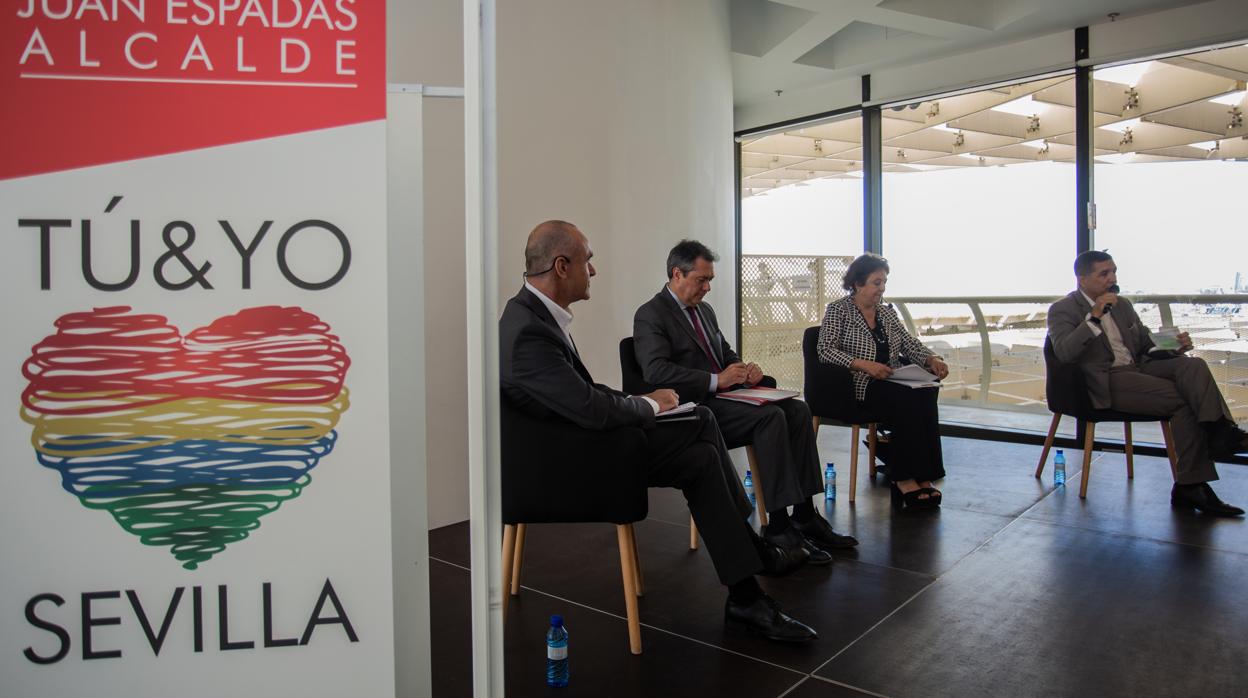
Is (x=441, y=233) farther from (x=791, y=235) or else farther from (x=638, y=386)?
(x=791, y=235)

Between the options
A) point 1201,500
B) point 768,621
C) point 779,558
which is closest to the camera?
point 768,621

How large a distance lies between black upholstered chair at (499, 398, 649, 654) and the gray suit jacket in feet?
9.87

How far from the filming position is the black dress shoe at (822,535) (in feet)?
11.0

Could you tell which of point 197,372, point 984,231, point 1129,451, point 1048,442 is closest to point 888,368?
point 1048,442

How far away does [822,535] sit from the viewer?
11.1ft

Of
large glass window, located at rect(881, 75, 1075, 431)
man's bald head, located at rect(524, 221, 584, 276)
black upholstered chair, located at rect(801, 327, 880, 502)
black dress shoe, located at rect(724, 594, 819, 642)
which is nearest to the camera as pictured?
A: black dress shoe, located at rect(724, 594, 819, 642)

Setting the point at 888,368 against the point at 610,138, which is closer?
the point at 888,368

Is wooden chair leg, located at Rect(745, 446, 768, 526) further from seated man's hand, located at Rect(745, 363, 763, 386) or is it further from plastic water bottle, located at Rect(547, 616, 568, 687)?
plastic water bottle, located at Rect(547, 616, 568, 687)

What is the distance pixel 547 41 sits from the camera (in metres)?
3.99

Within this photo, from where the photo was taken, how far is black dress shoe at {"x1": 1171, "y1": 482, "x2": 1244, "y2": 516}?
3.84 meters

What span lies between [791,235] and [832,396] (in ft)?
12.2

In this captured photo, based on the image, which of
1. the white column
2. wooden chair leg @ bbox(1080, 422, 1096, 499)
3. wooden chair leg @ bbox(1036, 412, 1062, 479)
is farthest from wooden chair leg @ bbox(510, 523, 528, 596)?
wooden chair leg @ bbox(1036, 412, 1062, 479)

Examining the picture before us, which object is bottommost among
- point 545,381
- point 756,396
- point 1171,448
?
point 1171,448

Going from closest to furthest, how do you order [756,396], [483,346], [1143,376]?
[483,346] < [756,396] < [1143,376]
